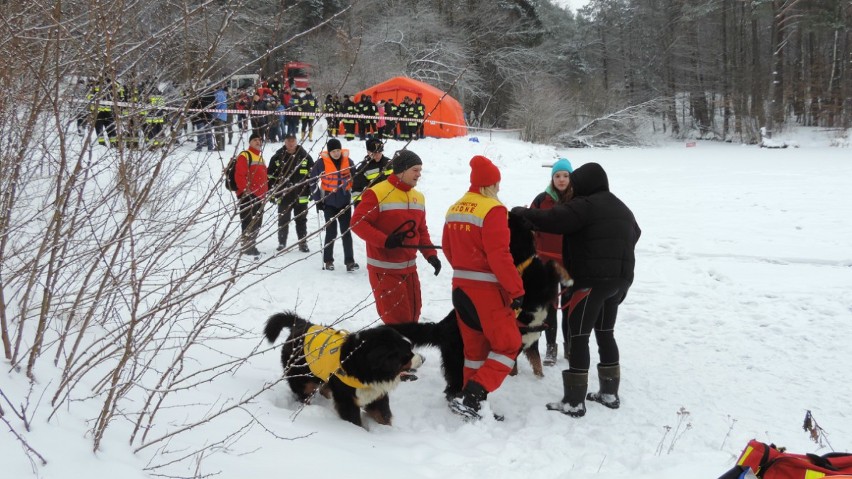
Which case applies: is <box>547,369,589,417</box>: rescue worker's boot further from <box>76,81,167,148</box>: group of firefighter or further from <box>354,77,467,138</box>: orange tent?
<box>354,77,467,138</box>: orange tent

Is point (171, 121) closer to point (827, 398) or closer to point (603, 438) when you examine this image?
point (603, 438)

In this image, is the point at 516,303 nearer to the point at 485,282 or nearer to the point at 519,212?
the point at 485,282

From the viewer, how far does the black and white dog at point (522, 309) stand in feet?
14.6

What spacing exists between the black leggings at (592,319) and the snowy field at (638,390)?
0.39 metres

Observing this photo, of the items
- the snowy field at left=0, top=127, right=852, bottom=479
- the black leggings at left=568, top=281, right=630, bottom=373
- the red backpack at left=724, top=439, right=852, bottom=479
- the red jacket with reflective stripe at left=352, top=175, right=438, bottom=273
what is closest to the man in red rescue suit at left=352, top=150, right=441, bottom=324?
the red jacket with reflective stripe at left=352, top=175, right=438, bottom=273

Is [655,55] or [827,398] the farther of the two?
[655,55]

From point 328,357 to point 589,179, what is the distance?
233cm

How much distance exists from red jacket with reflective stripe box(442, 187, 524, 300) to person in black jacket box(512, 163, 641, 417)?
16.9 inches

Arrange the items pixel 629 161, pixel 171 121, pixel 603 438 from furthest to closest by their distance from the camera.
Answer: pixel 629 161 < pixel 603 438 < pixel 171 121

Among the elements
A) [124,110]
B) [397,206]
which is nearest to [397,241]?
[397,206]

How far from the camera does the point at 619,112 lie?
31641mm

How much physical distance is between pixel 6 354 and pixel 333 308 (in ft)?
13.0

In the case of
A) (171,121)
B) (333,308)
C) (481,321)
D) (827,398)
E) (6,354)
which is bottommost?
(827,398)

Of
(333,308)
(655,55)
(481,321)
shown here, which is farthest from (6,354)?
(655,55)
